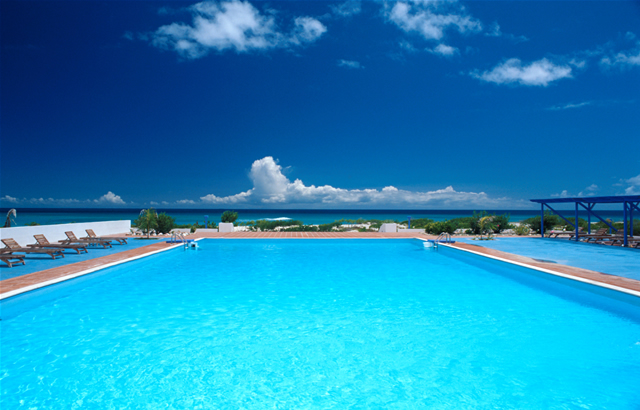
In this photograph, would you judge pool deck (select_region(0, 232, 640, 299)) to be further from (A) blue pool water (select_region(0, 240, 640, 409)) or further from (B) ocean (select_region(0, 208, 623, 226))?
(B) ocean (select_region(0, 208, 623, 226))

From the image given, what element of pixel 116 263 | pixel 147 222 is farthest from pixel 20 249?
pixel 147 222

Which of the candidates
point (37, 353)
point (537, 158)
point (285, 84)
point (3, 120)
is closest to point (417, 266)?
point (37, 353)

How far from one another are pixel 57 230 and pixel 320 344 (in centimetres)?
1231

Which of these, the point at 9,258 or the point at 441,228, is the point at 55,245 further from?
the point at 441,228

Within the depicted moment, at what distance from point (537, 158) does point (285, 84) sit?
2174 centimetres

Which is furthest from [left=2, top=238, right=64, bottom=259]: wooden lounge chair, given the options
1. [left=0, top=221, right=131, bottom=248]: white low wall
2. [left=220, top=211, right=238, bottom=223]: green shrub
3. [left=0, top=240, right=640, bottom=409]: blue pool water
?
[left=220, top=211, right=238, bottom=223]: green shrub

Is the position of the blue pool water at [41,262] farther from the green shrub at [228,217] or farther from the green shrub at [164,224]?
the green shrub at [228,217]

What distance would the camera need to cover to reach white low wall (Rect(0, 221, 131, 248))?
392 inches

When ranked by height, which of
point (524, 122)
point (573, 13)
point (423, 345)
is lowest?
point (423, 345)

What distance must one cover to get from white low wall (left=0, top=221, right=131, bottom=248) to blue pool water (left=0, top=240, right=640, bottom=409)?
560 centimetres

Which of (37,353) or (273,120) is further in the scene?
(273,120)

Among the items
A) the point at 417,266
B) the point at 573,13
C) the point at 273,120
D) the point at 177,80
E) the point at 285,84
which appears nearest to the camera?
the point at 417,266

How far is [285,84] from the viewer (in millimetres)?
24266

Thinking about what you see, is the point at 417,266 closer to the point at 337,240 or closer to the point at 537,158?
the point at 337,240
